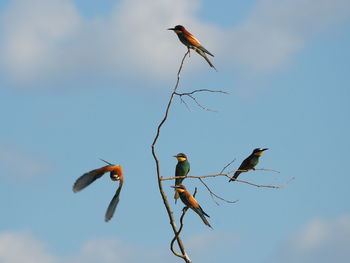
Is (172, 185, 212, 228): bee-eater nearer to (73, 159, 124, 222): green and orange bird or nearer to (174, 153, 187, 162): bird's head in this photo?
(73, 159, 124, 222): green and orange bird

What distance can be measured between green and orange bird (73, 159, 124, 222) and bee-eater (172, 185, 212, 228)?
1.28 meters

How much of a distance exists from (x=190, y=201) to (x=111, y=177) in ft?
4.60

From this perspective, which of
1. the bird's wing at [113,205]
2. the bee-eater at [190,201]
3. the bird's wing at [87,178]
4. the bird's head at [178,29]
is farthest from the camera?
the bird's head at [178,29]

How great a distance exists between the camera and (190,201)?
5.38 m

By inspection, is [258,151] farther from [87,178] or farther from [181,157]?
[87,178]

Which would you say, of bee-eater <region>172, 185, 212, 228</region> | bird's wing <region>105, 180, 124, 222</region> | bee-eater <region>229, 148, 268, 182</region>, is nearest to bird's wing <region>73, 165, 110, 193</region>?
bird's wing <region>105, 180, 124, 222</region>

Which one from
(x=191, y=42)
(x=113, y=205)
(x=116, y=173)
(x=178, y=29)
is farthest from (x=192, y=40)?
(x=113, y=205)

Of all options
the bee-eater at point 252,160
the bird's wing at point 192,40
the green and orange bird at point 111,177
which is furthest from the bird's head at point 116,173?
the bee-eater at point 252,160

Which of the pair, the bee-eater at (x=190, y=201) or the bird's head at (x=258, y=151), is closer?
the bee-eater at (x=190, y=201)

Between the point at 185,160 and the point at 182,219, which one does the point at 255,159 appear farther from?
the point at 182,219

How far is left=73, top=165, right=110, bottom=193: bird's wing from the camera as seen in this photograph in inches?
153

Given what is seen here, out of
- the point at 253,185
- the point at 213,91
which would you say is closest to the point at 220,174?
the point at 253,185

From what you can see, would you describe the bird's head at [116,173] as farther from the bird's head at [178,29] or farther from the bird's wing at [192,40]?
the bird's head at [178,29]

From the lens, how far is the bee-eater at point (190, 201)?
17.6ft
